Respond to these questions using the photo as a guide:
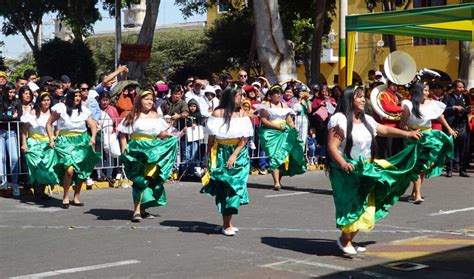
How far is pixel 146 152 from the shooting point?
1065 cm

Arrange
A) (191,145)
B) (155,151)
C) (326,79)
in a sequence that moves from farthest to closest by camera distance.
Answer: (326,79) → (191,145) → (155,151)

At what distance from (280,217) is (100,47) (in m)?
54.2

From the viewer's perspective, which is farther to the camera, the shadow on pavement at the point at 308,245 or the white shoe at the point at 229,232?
the white shoe at the point at 229,232

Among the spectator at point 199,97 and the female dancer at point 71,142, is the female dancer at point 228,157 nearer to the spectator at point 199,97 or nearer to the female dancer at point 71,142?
the female dancer at point 71,142

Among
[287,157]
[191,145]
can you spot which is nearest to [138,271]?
[287,157]

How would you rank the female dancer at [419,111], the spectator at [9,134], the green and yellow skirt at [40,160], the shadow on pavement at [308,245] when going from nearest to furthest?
1. the shadow on pavement at [308,245]
2. the green and yellow skirt at [40,160]
3. the female dancer at [419,111]
4. the spectator at [9,134]

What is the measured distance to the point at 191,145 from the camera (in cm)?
1580

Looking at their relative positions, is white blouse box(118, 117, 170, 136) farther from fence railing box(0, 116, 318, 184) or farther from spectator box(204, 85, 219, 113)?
spectator box(204, 85, 219, 113)

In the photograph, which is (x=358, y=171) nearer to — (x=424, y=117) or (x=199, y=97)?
(x=424, y=117)

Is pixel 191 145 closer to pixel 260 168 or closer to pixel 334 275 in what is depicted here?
pixel 260 168

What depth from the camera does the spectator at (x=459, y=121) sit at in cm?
1672

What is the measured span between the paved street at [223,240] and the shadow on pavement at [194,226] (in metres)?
0.01

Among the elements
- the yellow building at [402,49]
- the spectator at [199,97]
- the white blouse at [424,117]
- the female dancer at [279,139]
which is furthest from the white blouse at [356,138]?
the yellow building at [402,49]

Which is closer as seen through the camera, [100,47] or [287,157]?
[287,157]
